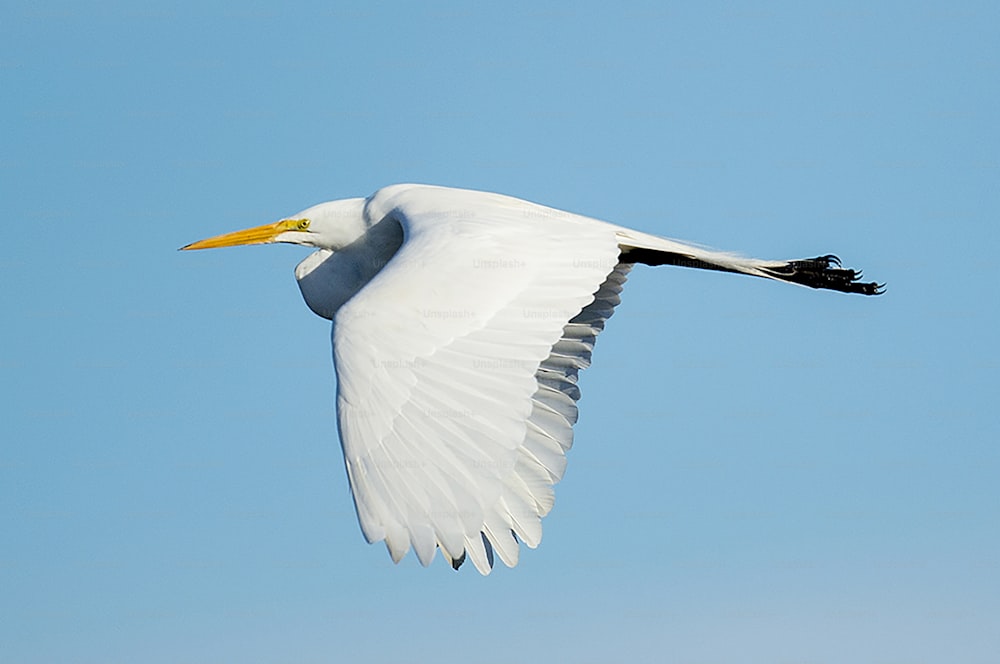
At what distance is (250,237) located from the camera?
966 centimetres

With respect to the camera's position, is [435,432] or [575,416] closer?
[435,432]

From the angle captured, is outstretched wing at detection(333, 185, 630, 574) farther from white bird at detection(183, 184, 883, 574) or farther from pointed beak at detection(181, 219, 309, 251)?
pointed beak at detection(181, 219, 309, 251)

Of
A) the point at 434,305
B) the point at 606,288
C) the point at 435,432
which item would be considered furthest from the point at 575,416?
the point at 435,432

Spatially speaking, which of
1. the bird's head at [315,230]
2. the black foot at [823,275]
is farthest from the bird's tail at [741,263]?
the bird's head at [315,230]

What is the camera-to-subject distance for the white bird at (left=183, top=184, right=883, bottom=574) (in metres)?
5.14

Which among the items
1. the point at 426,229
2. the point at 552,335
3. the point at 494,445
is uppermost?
the point at 426,229

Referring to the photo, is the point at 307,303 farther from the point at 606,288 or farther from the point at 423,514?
the point at 423,514

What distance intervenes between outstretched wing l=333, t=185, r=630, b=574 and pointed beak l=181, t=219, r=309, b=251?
203cm

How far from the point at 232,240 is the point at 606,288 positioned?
287 cm

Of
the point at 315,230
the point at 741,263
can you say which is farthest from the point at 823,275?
the point at 315,230

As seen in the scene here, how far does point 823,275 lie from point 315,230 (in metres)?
3.56

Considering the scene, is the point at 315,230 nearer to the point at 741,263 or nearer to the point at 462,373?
the point at 741,263

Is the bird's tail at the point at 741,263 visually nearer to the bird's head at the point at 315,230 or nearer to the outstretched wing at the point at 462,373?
the outstretched wing at the point at 462,373

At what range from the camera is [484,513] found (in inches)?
197
